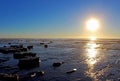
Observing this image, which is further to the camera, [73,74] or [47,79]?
[73,74]

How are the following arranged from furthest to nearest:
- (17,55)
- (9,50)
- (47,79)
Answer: (9,50) → (17,55) → (47,79)

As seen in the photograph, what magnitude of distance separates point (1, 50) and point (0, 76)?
6271 cm

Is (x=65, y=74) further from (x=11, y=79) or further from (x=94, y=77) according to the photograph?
(x=11, y=79)

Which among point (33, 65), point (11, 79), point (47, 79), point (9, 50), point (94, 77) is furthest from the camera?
point (9, 50)

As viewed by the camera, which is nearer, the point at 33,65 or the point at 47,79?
the point at 47,79

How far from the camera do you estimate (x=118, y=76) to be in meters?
42.2

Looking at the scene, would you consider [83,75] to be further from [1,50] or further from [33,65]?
[1,50]

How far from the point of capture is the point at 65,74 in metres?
44.3

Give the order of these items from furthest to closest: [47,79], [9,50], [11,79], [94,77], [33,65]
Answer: [9,50], [33,65], [94,77], [47,79], [11,79]

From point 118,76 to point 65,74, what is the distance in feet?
35.8

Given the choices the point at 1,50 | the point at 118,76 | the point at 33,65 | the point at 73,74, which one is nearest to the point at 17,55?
the point at 33,65

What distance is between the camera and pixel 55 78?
133ft

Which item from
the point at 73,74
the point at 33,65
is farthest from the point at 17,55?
the point at 73,74

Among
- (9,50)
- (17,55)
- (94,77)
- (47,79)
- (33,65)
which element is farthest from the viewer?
(9,50)
